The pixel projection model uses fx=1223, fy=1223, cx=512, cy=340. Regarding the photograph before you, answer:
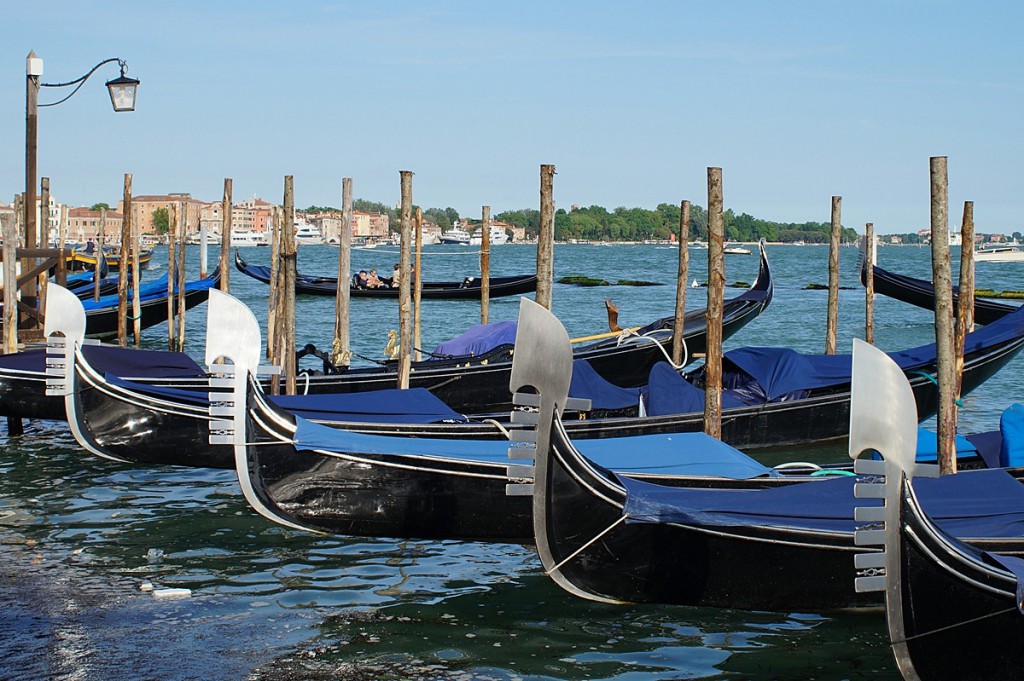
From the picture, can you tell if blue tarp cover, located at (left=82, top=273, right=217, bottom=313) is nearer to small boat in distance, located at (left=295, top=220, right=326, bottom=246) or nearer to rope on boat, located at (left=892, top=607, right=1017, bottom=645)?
rope on boat, located at (left=892, top=607, right=1017, bottom=645)

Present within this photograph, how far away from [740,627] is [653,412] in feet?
10.1

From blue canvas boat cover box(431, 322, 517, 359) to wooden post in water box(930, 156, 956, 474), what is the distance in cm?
466

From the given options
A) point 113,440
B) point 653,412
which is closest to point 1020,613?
point 653,412

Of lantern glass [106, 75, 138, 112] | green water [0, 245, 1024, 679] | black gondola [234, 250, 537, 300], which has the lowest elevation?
green water [0, 245, 1024, 679]

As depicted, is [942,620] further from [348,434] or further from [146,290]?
[146,290]

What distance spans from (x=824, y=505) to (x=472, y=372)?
5120 millimetres

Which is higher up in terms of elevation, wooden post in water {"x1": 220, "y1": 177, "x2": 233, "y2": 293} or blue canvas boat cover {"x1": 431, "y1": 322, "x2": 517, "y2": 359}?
wooden post in water {"x1": 220, "y1": 177, "x2": 233, "y2": 293}

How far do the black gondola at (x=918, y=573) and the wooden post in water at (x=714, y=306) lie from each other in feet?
9.89

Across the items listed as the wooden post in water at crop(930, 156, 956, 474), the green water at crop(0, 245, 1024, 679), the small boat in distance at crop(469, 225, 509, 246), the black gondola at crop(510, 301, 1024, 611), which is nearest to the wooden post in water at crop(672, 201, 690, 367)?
the wooden post in water at crop(930, 156, 956, 474)

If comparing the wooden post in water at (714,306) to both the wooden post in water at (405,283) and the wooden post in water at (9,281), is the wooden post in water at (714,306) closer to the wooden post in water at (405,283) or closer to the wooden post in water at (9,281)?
the wooden post in water at (405,283)

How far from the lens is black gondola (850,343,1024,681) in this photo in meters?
3.16

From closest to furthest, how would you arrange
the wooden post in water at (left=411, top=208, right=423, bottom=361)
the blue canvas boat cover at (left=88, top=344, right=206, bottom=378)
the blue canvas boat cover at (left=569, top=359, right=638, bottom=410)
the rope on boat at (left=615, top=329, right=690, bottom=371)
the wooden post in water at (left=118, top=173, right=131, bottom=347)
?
the blue canvas boat cover at (left=569, top=359, right=638, bottom=410), the blue canvas boat cover at (left=88, top=344, right=206, bottom=378), the wooden post in water at (left=411, top=208, right=423, bottom=361), the rope on boat at (left=615, top=329, right=690, bottom=371), the wooden post in water at (left=118, top=173, right=131, bottom=347)

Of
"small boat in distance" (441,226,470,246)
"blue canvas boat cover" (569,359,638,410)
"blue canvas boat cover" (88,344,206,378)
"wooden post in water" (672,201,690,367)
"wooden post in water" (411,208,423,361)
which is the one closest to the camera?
"blue canvas boat cover" (569,359,638,410)

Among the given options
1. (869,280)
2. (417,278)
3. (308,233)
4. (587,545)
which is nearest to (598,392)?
(417,278)
